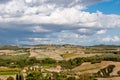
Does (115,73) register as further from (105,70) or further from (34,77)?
(34,77)

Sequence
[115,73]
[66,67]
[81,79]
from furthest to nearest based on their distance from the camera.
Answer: [66,67] → [115,73] → [81,79]

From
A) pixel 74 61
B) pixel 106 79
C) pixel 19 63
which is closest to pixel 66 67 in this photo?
pixel 74 61

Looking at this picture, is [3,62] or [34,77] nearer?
[34,77]

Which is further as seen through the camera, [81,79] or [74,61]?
[74,61]

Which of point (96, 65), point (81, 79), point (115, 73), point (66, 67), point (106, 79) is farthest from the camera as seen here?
point (66, 67)

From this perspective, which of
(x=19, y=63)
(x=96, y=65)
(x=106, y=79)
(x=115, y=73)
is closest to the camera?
(x=106, y=79)

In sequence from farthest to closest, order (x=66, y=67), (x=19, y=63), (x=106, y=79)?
1. (x=19, y=63)
2. (x=66, y=67)
3. (x=106, y=79)

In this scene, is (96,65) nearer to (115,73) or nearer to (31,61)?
(115,73)

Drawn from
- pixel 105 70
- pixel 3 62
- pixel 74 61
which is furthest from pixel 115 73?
pixel 3 62
